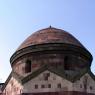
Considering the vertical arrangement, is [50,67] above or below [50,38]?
below

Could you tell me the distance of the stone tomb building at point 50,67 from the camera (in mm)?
18812

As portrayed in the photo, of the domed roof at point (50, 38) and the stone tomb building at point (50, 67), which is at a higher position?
the domed roof at point (50, 38)

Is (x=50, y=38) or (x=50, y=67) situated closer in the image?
(x=50, y=67)

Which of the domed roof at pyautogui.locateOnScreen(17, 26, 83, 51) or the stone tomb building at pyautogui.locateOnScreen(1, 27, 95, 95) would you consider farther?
the domed roof at pyautogui.locateOnScreen(17, 26, 83, 51)

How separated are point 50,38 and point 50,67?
2383 millimetres

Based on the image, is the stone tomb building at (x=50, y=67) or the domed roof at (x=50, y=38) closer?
the stone tomb building at (x=50, y=67)

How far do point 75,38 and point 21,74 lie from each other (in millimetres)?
4302

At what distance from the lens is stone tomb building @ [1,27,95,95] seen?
18.8 m

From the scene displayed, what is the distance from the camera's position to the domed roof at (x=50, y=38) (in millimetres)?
20922

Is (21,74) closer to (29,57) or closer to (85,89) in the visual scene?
(29,57)

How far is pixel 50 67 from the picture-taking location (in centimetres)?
1934

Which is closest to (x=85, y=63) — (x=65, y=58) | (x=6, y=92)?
(x=65, y=58)

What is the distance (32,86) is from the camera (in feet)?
62.1

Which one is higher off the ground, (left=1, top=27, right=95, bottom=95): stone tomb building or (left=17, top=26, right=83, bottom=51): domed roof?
(left=17, top=26, right=83, bottom=51): domed roof
